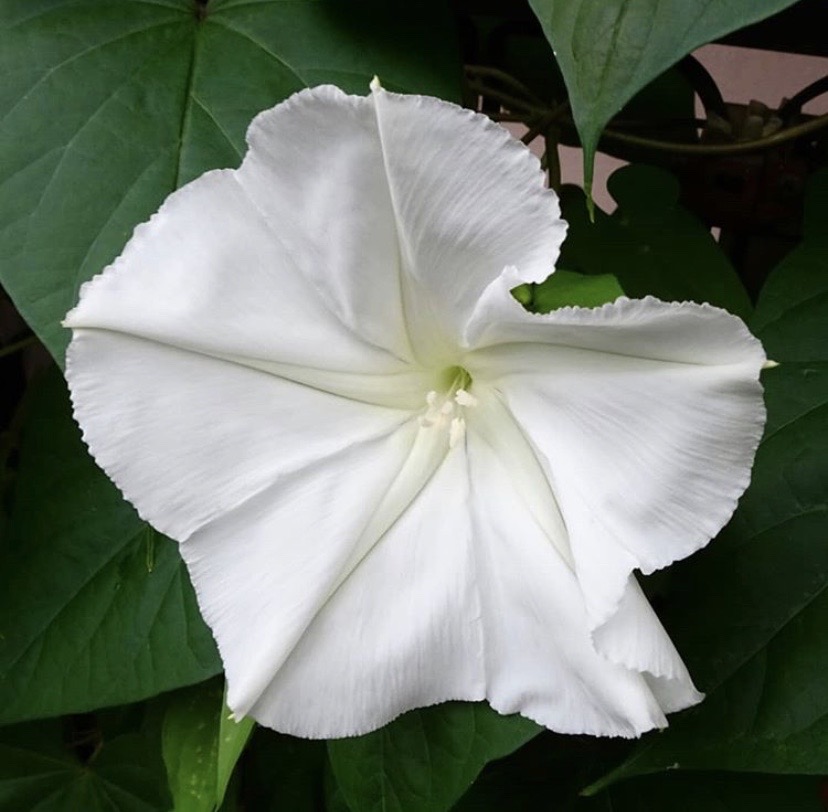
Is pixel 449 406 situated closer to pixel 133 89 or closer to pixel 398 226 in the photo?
pixel 398 226

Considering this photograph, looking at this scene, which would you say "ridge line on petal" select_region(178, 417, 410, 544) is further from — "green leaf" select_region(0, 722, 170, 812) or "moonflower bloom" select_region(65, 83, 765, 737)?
"green leaf" select_region(0, 722, 170, 812)

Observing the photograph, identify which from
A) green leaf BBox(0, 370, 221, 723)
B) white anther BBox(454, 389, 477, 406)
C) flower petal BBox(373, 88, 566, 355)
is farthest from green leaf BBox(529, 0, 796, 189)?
green leaf BBox(0, 370, 221, 723)

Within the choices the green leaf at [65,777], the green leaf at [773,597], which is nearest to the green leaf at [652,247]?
the green leaf at [773,597]

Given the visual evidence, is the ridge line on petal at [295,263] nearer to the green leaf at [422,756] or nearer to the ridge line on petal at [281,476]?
the ridge line on petal at [281,476]

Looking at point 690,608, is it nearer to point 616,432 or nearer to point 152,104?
point 616,432

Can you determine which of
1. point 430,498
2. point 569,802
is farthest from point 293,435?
point 569,802

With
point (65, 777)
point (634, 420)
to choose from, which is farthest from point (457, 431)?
point (65, 777)
